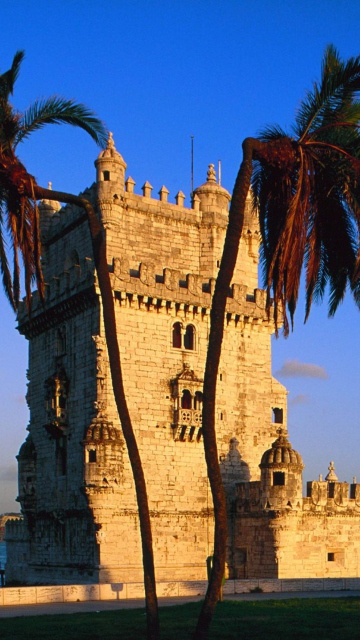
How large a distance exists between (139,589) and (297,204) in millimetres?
16554

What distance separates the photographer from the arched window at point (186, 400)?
39500 millimetres

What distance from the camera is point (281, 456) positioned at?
37781mm

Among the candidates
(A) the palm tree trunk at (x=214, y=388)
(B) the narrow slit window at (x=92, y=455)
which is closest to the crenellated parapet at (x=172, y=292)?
(B) the narrow slit window at (x=92, y=455)

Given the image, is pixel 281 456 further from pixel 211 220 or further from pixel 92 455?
pixel 211 220

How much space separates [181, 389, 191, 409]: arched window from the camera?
39500 millimetres

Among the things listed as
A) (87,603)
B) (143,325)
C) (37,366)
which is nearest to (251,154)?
(87,603)

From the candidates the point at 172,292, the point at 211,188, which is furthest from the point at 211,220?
→ the point at 172,292

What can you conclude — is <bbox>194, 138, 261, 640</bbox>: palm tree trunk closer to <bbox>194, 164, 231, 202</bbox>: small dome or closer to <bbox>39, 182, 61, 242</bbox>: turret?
<bbox>194, 164, 231, 202</bbox>: small dome

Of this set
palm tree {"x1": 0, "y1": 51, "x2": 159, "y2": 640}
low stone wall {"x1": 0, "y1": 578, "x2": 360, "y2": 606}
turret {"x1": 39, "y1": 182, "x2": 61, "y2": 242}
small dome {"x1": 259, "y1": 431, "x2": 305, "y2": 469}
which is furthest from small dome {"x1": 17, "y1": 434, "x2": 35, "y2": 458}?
palm tree {"x1": 0, "y1": 51, "x2": 159, "y2": 640}

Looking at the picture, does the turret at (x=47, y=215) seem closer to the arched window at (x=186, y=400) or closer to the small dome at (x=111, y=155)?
the small dome at (x=111, y=155)

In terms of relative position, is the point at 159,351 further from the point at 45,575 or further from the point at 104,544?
the point at 45,575

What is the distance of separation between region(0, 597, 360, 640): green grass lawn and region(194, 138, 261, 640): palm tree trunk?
6.68 feet

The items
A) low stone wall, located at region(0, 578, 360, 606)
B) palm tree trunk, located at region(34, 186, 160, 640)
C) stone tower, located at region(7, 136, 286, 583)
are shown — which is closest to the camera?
palm tree trunk, located at region(34, 186, 160, 640)

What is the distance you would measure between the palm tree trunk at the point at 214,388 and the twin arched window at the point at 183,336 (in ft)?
69.1
